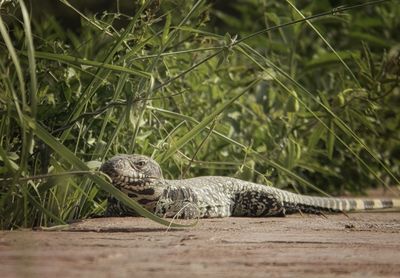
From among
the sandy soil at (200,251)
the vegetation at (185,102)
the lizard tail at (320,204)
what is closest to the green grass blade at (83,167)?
the vegetation at (185,102)

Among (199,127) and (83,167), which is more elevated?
(199,127)

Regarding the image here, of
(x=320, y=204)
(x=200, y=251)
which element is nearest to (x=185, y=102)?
(x=320, y=204)

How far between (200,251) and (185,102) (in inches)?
120

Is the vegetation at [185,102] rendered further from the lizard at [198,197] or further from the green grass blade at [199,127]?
the lizard at [198,197]

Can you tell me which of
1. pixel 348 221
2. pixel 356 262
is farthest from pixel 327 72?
pixel 356 262

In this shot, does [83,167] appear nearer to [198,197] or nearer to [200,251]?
[200,251]

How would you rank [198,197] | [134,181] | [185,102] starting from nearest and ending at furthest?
[134,181] < [198,197] < [185,102]

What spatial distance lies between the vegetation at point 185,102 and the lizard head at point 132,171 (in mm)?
114

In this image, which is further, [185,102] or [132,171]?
[185,102]

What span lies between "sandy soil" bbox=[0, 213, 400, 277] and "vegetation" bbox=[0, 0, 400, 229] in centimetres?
28

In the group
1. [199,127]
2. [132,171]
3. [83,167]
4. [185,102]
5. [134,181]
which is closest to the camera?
[83,167]

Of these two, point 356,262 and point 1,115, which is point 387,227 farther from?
point 1,115

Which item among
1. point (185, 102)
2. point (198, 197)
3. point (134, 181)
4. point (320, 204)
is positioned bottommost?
point (320, 204)

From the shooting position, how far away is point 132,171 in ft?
15.3
